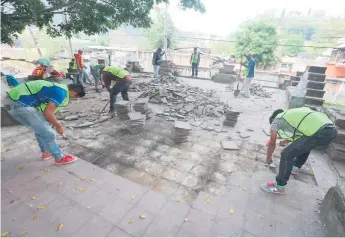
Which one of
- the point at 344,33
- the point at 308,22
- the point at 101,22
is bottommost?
the point at 101,22

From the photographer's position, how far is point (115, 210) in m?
2.81

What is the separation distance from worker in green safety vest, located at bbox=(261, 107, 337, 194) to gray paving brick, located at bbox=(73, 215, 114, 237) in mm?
2615

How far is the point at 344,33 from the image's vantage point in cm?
4131

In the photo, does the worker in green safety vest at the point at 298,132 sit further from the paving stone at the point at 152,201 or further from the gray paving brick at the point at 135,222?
the gray paving brick at the point at 135,222

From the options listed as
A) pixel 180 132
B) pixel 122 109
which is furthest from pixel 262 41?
pixel 180 132

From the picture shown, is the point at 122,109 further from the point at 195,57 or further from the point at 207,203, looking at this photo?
the point at 195,57

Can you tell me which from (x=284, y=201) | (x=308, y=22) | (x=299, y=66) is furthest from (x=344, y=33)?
(x=284, y=201)

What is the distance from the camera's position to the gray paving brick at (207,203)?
291 cm

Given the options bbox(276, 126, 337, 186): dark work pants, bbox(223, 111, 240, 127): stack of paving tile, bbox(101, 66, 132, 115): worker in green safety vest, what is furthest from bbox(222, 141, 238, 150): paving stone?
bbox(101, 66, 132, 115): worker in green safety vest

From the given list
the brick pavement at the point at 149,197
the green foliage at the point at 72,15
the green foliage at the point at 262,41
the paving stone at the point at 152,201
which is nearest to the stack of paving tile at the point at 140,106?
the brick pavement at the point at 149,197

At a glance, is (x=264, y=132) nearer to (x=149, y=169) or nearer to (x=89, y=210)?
(x=149, y=169)

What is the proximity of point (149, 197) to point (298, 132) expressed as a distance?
257 cm

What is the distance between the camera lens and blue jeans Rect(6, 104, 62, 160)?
3156mm

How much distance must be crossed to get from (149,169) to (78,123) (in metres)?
3.17
